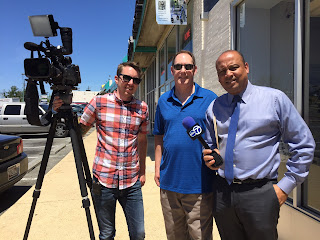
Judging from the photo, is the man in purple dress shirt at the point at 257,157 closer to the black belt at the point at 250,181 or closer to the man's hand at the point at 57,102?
the black belt at the point at 250,181

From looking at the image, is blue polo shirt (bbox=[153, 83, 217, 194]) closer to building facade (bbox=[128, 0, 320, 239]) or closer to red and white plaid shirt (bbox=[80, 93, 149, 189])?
red and white plaid shirt (bbox=[80, 93, 149, 189])

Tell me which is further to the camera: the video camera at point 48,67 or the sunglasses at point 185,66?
the sunglasses at point 185,66

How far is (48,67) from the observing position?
178 centimetres

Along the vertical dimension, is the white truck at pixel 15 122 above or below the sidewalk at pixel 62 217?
above

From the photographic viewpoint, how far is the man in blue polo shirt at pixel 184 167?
2.04m

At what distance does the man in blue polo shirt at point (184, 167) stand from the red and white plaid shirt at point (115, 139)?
0.25 metres

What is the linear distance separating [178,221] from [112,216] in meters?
0.57

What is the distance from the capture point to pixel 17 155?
4.61 m

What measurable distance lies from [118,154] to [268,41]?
9.68 ft

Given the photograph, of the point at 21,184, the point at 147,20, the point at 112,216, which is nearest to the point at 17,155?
the point at 21,184

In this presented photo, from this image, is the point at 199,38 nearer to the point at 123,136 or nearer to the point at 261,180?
the point at 123,136

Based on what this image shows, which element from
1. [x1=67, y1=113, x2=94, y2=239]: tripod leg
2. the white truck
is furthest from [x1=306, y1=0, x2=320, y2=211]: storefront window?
the white truck

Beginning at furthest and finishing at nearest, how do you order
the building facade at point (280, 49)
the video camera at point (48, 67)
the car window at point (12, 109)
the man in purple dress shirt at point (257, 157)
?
1. the car window at point (12, 109)
2. the building facade at point (280, 49)
3. the video camera at point (48, 67)
4. the man in purple dress shirt at point (257, 157)

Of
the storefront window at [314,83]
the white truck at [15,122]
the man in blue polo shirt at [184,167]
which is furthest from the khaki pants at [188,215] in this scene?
the white truck at [15,122]
